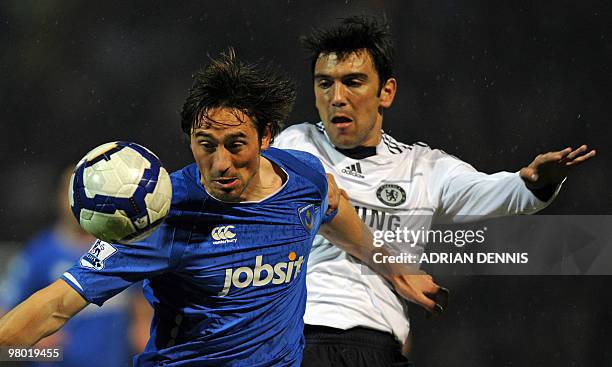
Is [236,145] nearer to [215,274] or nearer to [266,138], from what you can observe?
[266,138]

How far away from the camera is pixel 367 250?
152 inches

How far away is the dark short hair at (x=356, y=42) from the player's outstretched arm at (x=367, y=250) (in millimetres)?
822

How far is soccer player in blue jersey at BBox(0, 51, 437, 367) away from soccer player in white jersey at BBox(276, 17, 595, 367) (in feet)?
2.06

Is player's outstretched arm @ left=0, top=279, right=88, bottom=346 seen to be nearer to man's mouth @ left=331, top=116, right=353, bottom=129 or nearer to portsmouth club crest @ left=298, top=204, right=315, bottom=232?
portsmouth club crest @ left=298, top=204, right=315, bottom=232

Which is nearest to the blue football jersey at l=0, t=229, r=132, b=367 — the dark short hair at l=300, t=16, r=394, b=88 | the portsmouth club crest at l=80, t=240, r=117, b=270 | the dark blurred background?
the dark blurred background

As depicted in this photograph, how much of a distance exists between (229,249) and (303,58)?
8.32 feet

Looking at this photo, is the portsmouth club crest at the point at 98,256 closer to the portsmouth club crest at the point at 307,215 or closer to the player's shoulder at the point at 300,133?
the portsmouth club crest at the point at 307,215

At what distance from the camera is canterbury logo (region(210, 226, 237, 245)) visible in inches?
117

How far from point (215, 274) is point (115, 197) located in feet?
1.52

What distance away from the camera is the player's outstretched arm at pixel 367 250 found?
3.72 metres

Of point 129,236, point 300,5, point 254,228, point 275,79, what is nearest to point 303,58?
point 300,5

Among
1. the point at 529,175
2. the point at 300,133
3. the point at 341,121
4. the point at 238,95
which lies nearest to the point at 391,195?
the point at 341,121

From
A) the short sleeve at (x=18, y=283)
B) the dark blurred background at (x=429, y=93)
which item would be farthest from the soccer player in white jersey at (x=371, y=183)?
the short sleeve at (x=18, y=283)

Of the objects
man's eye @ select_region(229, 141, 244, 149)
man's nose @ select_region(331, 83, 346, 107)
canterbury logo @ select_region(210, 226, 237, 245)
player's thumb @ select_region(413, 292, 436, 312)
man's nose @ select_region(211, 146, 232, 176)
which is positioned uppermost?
man's nose @ select_region(331, 83, 346, 107)
